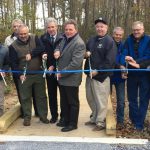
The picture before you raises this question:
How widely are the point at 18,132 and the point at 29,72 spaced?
3.96ft

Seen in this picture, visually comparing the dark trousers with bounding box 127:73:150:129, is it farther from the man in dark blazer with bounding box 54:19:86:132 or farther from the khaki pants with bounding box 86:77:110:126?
the man in dark blazer with bounding box 54:19:86:132

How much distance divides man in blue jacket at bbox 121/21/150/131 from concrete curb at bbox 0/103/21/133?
96.4 inches

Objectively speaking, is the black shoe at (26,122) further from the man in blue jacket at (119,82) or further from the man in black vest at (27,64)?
the man in blue jacket at (119,82)

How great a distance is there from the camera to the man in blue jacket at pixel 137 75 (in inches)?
283

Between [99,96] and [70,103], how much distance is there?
0.57m

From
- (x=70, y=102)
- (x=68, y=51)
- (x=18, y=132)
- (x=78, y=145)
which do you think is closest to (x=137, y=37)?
(x=68, y=51)

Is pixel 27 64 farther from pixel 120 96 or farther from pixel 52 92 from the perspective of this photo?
pixel 120 96

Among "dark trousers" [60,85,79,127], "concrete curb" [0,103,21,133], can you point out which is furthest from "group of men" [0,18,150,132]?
"concrete curb" [0,103,21,133]

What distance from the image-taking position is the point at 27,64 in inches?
309

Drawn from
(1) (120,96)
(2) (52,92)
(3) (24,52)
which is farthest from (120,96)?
(3) (24,52)

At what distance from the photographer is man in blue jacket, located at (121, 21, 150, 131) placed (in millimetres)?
7184

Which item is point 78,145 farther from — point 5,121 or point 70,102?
point 5,121

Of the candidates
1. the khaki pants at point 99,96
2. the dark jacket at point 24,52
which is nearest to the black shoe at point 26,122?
the dark jacket at point 24,52

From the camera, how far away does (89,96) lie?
770 centimetres
